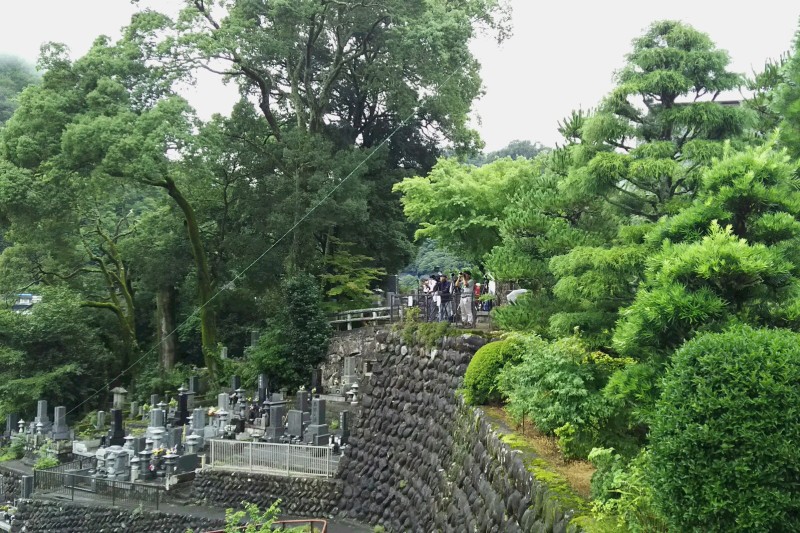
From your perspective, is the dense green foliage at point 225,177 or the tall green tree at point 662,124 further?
the dense green foliage at point 225,177

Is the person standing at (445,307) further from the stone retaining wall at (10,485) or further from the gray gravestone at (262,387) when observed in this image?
the stone retaining wall at (10,485)

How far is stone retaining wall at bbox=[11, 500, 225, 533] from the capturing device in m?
14.6

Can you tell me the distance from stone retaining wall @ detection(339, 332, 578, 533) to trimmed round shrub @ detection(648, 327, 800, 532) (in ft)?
3.95

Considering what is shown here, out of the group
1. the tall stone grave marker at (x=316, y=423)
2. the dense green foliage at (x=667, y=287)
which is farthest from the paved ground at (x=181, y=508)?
the dense green foliage at (x=667, y=287)

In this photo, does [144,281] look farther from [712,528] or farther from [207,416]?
[712,528]

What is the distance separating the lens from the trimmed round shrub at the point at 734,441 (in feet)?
12.6

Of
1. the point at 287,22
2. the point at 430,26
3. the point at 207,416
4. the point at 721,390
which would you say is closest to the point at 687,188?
the point at 721,390

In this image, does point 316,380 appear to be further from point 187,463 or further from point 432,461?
point 432,461

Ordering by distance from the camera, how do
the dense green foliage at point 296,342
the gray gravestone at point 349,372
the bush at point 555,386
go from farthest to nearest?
the dense green foliage at point 296,342 → the gray gravestone at point 349,372 → the bush at point 555,386

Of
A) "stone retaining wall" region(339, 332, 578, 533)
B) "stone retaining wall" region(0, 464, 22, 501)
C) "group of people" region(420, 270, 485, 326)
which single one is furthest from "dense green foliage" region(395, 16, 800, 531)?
"stone retaining wall" region(0, 464, 22, 501)

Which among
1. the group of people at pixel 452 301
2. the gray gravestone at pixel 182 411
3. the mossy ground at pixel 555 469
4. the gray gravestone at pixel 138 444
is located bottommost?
the gray gravestone at pixel 138 444

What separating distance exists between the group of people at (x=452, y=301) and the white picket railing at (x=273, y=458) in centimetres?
430

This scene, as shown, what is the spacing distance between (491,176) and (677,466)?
15450 mm

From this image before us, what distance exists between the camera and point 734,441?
12.8ft
